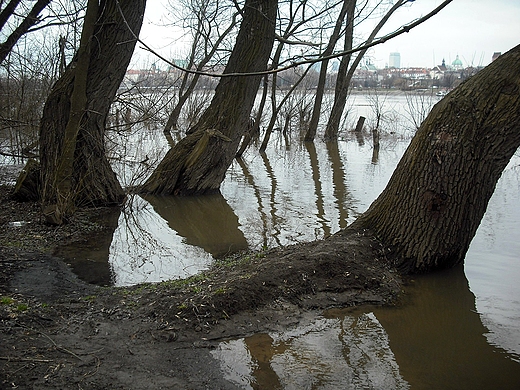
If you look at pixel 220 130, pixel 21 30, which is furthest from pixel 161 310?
pixel 21 30

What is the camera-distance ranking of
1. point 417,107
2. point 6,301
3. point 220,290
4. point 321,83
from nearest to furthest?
1. point 6,301
2. point 220,290
3. point 417,107
4. point 321,83

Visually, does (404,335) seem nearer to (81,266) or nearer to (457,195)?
(457,195)

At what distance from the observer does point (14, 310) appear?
15.1 feet

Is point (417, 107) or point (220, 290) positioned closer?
point (220, 290)

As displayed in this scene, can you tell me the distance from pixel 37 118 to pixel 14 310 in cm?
1015

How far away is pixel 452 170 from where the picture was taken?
242 inches

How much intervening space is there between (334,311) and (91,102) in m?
6.19

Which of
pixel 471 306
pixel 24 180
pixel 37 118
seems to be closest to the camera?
pixel 471 306

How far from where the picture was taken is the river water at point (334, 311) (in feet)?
14.3

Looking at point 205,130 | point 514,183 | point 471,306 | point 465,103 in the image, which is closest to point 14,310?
point 471,306

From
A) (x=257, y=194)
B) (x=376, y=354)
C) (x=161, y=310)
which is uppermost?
(x=161, y=310)

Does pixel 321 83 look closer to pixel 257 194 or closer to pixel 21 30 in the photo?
pixel 257 194

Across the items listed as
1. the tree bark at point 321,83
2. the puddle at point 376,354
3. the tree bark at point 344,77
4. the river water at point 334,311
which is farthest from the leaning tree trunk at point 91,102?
the tree bark at point 344,77

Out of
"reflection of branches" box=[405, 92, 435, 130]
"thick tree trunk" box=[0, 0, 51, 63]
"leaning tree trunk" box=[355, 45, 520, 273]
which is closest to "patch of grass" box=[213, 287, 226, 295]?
"leaning tree trunk" box=[355, 45, 520, 273]
